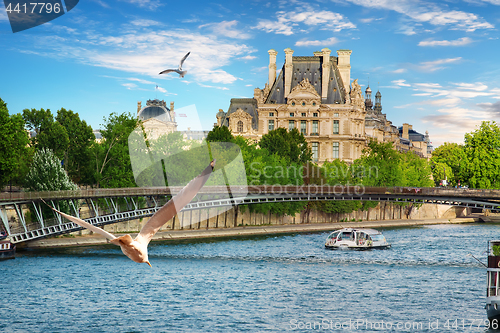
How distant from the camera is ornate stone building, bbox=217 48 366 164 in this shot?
351 feet

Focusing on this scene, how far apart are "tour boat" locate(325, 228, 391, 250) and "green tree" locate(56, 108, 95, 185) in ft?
91.8

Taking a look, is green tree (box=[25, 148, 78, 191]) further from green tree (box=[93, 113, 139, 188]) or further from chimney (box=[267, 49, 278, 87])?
chimney (box=[267, 49, 278, 87])

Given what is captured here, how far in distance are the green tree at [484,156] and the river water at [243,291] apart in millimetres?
30003

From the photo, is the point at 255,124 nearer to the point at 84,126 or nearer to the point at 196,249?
the point at 84,126

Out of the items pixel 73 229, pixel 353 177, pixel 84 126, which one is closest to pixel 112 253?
pixel 73 229

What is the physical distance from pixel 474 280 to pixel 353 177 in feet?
177

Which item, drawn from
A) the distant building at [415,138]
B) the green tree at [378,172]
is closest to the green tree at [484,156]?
the green tree at [378,172]

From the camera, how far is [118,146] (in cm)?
6425

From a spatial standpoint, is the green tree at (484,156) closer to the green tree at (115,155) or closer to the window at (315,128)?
the window at (315,128)

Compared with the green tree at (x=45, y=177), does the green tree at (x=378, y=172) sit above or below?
above

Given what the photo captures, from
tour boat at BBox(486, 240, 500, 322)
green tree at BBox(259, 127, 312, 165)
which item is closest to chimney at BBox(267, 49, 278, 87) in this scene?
green tree at BBox(259, 127, 312, 165)

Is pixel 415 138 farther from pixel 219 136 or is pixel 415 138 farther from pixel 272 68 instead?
pixel 219 136

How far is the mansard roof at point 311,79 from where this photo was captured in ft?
355

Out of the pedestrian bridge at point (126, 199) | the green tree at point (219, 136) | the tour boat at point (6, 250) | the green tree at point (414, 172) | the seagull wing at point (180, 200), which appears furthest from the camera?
the green tree at point (414, 172)
